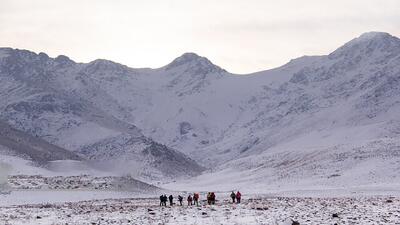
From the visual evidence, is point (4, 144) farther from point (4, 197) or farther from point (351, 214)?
point (351, 214)

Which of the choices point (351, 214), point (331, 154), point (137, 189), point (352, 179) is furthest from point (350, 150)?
point (351, 214)

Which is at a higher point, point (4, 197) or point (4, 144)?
point (4, 144)

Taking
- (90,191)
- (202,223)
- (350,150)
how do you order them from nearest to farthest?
(202,223), (90,191), (350,150)

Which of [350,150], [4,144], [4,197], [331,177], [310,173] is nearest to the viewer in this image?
[4,197]

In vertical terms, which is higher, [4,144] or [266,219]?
[4,144]

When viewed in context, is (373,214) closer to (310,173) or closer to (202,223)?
(202,223)

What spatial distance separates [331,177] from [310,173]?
1930cm

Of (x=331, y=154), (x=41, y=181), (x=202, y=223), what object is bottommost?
(x=202, y=223)

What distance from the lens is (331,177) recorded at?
5094 inches

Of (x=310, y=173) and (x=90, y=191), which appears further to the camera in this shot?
(x=310, y=173)

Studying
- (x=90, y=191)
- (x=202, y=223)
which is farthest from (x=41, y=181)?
(x=202, y=223)

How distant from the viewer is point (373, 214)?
41.9 metres

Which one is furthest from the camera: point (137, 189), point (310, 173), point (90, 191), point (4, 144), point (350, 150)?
point (4, 144)

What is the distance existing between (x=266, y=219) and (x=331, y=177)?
9115 centimetres
